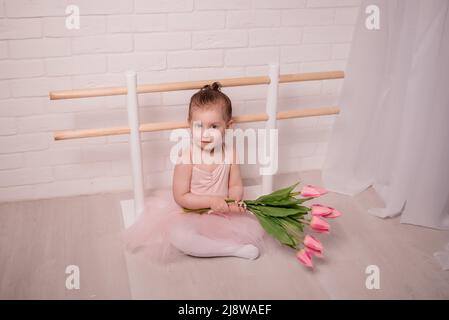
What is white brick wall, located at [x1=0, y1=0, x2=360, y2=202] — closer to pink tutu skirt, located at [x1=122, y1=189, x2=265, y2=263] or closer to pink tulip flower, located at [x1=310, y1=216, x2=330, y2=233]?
pink tutu skirt, located at [x1=122, y1=189, x2=265, y2=263]

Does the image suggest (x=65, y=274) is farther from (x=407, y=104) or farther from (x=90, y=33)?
(x=407, y=104)

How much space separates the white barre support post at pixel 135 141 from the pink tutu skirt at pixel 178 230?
120mm

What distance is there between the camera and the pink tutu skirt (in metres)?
1.90

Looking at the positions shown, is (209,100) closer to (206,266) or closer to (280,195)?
(280,195)

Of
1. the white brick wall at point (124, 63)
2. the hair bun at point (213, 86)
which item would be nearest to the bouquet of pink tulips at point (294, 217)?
the hair bun at point (213, 86)

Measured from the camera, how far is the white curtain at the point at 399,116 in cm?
195

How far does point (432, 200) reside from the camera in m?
2.05

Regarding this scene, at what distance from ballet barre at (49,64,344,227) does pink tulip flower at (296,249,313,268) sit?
1.66 ft

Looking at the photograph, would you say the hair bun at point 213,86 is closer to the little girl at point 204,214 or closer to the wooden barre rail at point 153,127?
the little girl at point 204,214

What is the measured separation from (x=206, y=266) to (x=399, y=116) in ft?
3.20

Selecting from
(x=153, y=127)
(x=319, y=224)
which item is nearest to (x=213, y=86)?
(x=153, y=127)

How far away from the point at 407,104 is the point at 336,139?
428 millimetres
